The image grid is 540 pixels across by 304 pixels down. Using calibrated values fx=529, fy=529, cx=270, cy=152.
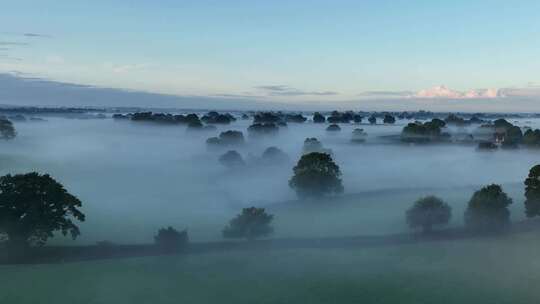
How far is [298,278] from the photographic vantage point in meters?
47.8

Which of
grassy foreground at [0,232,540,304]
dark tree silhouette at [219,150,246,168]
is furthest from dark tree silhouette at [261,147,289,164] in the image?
grassy foreground at [0,232,540,304]

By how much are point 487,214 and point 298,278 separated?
29.5 metres

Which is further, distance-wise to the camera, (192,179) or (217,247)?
(192,179)

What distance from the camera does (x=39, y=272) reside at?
48375mm

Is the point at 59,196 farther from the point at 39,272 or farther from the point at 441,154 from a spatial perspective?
the point at 441,154

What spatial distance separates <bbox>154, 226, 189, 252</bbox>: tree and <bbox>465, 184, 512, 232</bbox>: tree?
3506 centimetres

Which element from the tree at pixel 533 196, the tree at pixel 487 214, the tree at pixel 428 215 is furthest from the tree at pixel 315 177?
the tree at pixel 533 196

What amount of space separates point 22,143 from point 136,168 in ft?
245

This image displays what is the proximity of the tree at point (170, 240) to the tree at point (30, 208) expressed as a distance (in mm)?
8752

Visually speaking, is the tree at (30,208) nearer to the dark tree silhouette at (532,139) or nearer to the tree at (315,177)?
the tree at (315,177)

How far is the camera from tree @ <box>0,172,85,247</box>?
5244cm

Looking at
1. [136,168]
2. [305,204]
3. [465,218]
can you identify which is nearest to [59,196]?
[305,204]

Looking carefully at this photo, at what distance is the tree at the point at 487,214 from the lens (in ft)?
212

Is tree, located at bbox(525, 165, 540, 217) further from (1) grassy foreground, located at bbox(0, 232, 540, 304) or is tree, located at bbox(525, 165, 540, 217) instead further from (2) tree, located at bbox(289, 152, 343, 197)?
(2) tree, located at bbox(289, 152, 343, 197)
